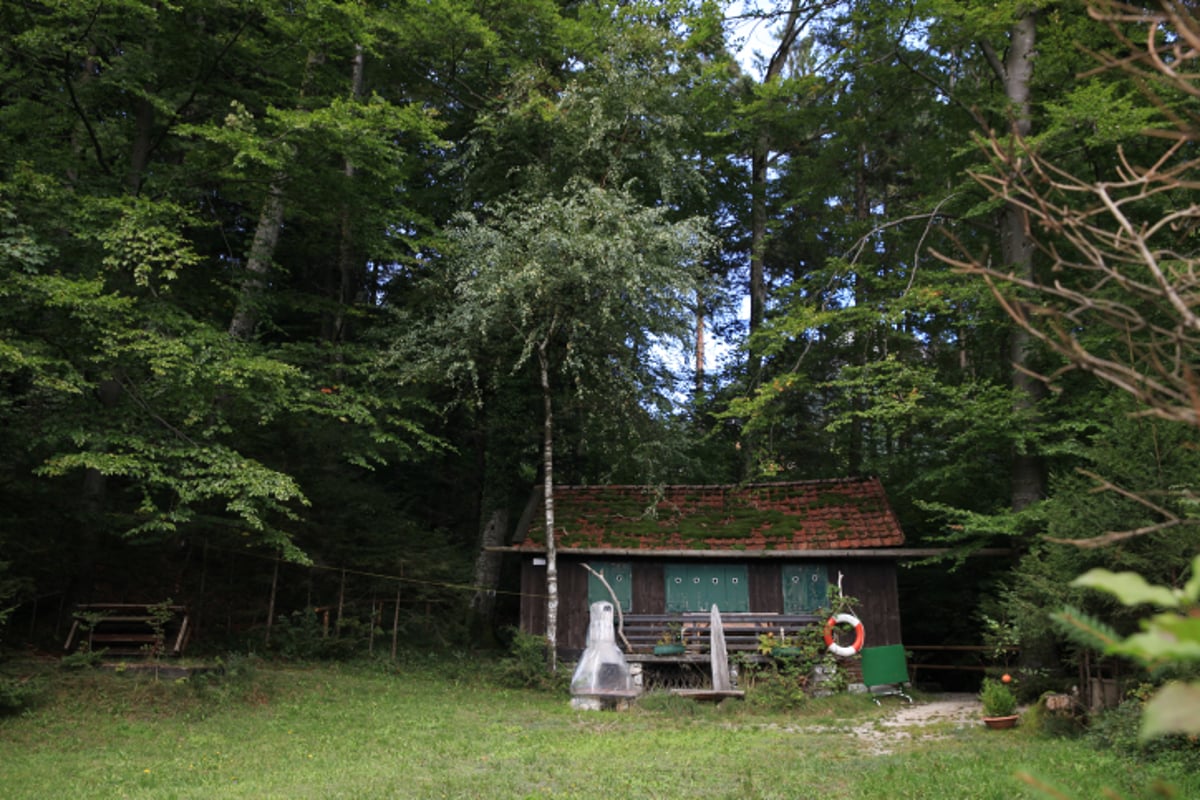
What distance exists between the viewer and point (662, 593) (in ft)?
51.5

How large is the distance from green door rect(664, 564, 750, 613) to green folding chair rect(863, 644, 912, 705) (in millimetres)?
2489

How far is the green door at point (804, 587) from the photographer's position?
50.2 feet

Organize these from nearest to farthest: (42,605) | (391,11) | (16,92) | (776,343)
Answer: (16,92) → (42,605) → (776,343) → (391,11)

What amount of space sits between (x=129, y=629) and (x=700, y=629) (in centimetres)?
949

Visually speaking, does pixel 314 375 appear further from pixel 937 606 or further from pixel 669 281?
pixel 937 606

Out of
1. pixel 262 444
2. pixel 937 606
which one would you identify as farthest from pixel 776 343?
pixel 262 444

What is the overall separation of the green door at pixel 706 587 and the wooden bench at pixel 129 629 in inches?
319

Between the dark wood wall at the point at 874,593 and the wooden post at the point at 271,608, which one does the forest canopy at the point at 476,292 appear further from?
the dark wood wall at the point at 874,593

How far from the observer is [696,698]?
1276cm

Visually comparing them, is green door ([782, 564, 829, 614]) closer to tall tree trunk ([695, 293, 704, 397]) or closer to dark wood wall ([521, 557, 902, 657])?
dark wood wall ([521, 557, 902, 657])

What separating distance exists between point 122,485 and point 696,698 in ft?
36.0

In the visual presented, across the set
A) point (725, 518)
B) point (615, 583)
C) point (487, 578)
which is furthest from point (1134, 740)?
point (487, 578)

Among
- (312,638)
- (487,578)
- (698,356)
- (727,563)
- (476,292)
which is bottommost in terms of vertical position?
(312,638)

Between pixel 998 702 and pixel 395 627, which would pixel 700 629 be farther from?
pixel 395 627
